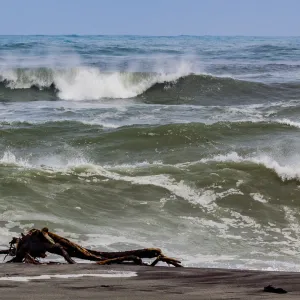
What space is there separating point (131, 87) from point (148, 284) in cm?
2497

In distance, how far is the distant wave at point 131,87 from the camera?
25.6 metres

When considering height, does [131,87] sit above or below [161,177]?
above

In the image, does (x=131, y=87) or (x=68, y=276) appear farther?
(x=131, y=87)

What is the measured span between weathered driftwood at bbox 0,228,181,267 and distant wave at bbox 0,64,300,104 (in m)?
19.5

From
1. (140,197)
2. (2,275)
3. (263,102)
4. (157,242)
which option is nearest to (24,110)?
(263,102)

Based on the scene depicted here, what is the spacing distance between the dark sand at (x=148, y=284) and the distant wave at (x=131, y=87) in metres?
19.8

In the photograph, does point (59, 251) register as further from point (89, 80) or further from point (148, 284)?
point (89, 80)

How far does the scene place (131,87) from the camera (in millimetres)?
28422

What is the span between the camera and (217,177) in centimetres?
1082

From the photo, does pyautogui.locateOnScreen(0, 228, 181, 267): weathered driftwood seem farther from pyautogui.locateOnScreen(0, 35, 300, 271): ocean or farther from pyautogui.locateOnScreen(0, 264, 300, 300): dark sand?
pyautogui.locateOnScreen(0, 35, 300, 271): ocean

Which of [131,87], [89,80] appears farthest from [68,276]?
[89,80]

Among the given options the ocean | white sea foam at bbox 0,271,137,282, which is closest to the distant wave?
the ocean

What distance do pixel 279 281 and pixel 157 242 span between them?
3794 millimetres

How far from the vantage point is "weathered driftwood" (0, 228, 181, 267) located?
4.54 metres
